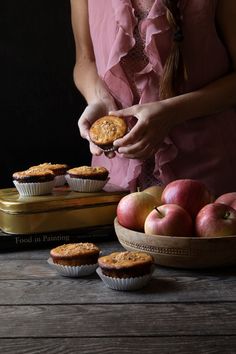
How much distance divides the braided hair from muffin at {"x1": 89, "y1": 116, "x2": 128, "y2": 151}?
0.20 meters

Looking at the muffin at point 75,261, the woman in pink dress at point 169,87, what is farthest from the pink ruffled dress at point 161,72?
the muffin at point 75,261

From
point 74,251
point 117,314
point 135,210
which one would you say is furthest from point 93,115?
point 117,314

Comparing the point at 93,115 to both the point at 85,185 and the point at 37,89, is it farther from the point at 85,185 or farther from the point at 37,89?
the point at 37,89

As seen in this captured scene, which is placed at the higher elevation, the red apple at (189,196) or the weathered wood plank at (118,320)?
the red apple at (189,196)

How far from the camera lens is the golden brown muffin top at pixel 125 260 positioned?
1.16 m

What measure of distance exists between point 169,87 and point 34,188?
525 millimetres

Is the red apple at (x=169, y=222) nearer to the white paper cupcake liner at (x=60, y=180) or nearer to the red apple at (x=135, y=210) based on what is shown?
the red apple at (x=135, y=210)

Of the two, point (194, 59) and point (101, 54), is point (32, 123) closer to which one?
point (101, 54)

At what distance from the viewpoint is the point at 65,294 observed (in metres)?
1.15

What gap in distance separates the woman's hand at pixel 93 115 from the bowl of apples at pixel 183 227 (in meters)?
→ 0.38

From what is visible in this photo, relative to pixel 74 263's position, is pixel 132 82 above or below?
above

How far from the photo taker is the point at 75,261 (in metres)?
1.24

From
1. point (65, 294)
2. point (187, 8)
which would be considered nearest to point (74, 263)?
point (65, 294)

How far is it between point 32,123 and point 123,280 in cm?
159
